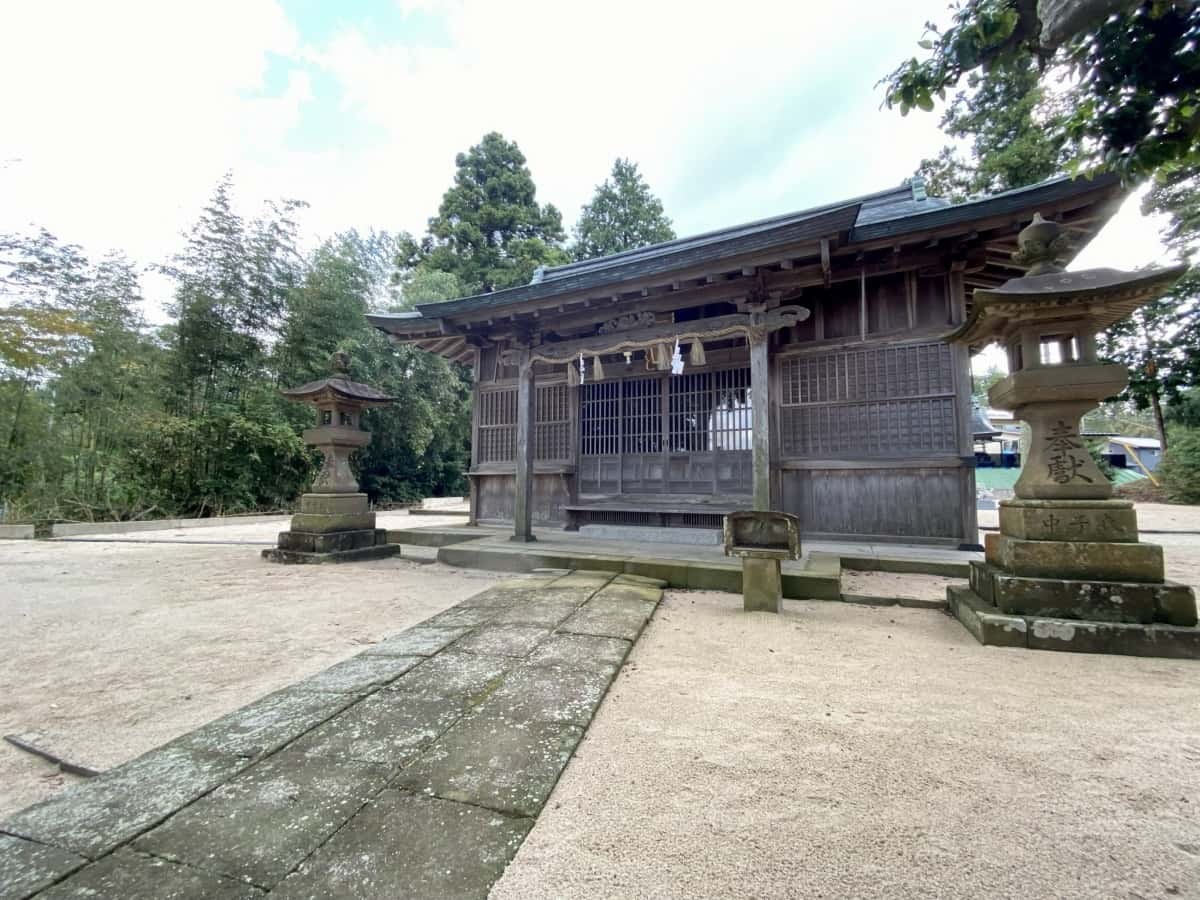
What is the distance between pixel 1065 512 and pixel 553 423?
5.93 m

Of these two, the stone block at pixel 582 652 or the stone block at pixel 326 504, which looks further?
the stone block at pixel 326 504

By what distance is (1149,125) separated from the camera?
201 cm

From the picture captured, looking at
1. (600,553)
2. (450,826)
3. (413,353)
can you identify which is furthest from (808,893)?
(413,353)

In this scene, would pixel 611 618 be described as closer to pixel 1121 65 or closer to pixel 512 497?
pixel 1121 65

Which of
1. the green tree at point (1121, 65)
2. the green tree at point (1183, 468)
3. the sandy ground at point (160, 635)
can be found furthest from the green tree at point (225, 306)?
the green tree at point (1183, 468)

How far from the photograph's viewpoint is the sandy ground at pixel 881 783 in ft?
3.60

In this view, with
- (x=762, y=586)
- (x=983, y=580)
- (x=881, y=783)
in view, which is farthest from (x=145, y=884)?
(x=983, y=580)

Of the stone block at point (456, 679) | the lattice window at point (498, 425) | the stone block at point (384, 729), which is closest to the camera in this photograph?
the stone block at point (384, 729)

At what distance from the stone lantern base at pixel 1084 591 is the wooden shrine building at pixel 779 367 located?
2.19 metres

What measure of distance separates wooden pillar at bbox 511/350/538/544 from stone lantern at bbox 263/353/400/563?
178 cm

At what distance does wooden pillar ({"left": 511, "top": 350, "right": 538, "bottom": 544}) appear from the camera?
6.06m

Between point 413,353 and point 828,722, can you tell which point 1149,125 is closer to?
point 828,722

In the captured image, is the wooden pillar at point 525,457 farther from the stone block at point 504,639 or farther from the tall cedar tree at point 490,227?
the tall cedar tree at point 490,227

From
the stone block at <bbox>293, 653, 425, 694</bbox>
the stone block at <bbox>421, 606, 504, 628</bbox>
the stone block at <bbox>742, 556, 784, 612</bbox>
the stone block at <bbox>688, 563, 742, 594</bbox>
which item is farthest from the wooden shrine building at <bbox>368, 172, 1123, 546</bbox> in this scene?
the stone block at <bbox>293, 653, 425, 694</bbox>
